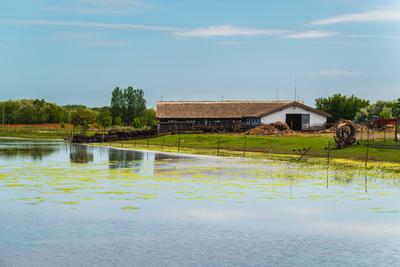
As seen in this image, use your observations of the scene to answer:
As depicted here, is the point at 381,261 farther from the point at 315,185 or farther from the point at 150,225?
the point at 315,185

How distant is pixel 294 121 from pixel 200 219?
2595 inches

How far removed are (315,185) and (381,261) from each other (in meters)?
16.7

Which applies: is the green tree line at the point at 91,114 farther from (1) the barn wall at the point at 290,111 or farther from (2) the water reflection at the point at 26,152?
(2) the water reflection at the point at 26,152

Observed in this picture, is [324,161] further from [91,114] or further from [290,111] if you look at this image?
[91,114]

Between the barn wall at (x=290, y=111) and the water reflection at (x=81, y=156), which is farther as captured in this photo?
the barn wall at (x=290, y=111)

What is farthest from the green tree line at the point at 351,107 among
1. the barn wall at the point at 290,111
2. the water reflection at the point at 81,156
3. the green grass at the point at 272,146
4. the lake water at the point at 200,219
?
the lake water at the point at 200,219

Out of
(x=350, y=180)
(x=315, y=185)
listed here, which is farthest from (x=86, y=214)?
(x=350, y=180)

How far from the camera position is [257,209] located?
26.4 meters

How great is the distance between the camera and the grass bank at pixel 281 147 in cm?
4977

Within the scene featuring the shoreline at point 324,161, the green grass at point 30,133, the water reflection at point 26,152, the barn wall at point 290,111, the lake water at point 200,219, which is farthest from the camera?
the green grass at point 30,133

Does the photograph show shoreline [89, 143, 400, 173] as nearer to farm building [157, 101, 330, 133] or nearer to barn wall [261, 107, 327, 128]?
barn wall [261, 107, 327, 128]

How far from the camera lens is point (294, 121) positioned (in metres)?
88.6

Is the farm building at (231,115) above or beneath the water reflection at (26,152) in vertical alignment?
above

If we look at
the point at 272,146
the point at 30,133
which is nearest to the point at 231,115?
the point at 272,146
